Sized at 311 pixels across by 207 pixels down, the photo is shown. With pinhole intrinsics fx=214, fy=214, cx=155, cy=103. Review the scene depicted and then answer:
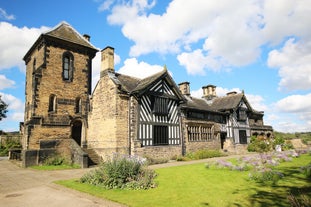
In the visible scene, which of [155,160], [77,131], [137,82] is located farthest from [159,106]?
[77,131]

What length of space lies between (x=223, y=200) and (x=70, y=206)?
4406 mm

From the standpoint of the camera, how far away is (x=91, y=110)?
19.9 meters

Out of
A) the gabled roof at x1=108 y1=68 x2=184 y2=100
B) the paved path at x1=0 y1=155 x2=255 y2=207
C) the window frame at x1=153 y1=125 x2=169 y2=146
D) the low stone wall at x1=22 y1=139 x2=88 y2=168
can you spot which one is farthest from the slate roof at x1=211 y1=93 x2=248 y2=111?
the paved path at x1=0 y1=155 x2=255 y2=207

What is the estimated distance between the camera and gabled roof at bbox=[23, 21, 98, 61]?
60.5 ft

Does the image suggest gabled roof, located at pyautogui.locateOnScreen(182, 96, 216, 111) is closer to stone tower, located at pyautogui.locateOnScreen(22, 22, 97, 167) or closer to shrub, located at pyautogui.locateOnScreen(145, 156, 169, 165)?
shrub, located at pyautogui.locateOnScreen(145, 156, 169, 165)

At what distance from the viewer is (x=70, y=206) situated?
6133 mm

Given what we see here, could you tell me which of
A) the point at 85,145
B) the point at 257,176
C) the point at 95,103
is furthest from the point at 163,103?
the point at 257,176

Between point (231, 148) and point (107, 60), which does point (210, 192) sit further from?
point (231, 148)

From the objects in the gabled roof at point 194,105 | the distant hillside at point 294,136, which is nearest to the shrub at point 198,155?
the gabled roof at point 194,105

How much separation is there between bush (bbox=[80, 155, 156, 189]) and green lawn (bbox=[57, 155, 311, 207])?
429mm

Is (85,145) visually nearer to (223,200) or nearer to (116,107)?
(116,107)

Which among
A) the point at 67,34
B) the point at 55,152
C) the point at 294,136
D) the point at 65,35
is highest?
the point at 67,34

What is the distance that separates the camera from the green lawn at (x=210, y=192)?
6.07m

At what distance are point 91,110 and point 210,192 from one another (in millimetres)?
15169
